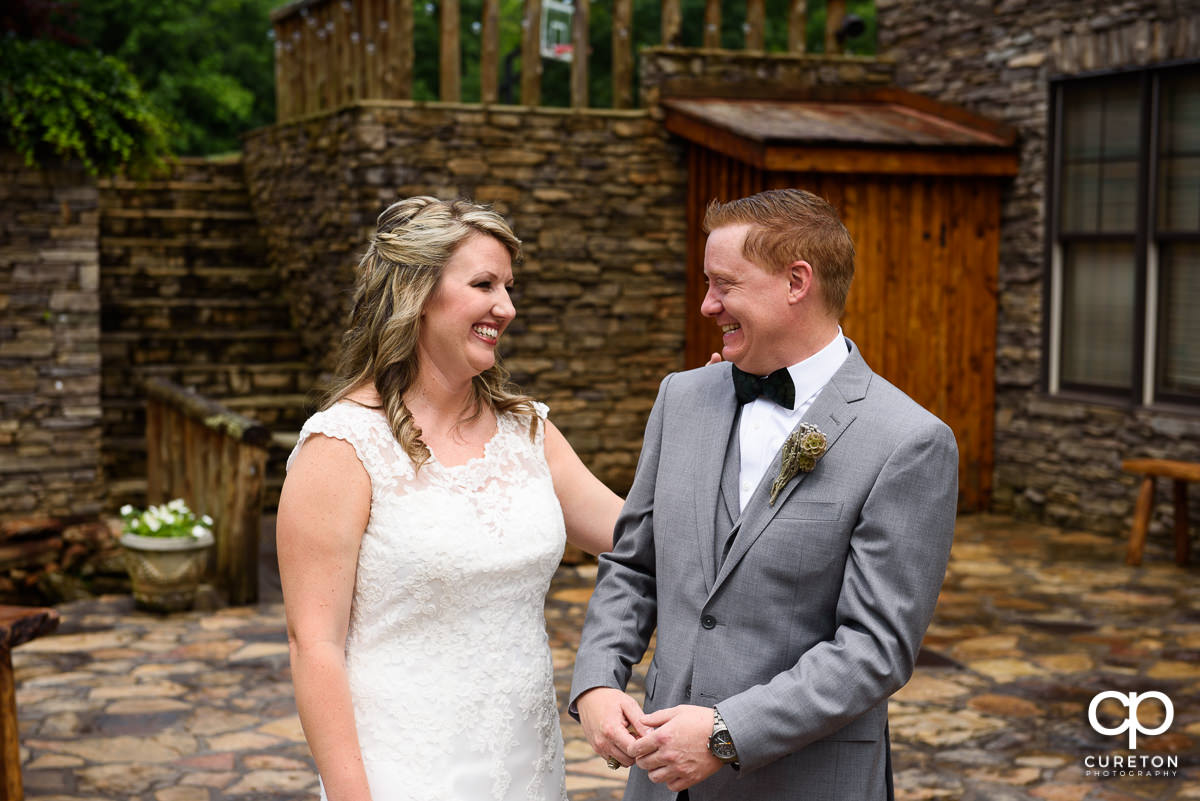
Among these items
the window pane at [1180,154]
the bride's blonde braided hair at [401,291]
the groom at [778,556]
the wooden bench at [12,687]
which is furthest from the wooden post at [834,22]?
the groom at [778,556]

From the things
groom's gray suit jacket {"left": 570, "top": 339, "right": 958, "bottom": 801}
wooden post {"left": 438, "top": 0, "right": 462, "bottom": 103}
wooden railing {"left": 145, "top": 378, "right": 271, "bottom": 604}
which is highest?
wooden post {"left": 438, "top": 0, "right": 462, "bottom": 103}

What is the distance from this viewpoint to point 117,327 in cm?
1083

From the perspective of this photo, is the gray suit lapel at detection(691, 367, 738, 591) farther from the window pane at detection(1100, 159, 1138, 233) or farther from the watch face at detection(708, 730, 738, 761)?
the window pane at detection(1100, 159, 1138, 233)


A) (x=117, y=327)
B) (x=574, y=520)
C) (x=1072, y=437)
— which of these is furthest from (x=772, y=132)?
(x=574, y=520)

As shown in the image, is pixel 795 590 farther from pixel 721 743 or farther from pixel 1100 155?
pixel 1100 155

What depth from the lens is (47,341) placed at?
8.33 m

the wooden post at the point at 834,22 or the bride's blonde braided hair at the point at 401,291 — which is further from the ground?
the wooden post at the point at 834,22

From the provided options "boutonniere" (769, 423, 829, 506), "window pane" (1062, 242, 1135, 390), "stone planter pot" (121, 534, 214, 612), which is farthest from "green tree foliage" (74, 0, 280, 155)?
"boutonniere" (769, 423, 829, 506)

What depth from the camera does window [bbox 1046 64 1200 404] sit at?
27.0 feet

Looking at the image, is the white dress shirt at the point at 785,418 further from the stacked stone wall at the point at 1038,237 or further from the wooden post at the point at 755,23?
the wooden post at the point at 755,23

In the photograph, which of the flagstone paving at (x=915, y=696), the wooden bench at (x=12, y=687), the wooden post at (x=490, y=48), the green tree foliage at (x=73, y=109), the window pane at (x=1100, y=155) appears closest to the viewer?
the wooden bench at (x=12, y=687)

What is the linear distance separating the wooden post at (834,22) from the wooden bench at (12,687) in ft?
26.5

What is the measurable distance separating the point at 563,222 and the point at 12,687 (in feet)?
20.9

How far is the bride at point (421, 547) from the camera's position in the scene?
94.7 inches
